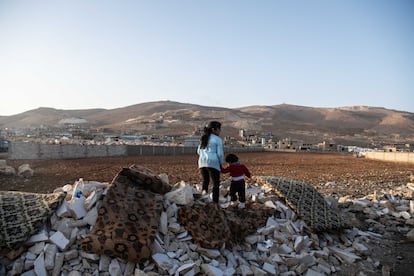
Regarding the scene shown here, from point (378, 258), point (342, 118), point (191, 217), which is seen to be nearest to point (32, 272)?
point (191, 217)

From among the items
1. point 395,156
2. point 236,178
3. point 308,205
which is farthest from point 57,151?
point 395,156

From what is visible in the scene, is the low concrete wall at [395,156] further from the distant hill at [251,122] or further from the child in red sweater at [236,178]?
the distant hill at [251,122]

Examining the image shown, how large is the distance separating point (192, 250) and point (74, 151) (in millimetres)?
19486

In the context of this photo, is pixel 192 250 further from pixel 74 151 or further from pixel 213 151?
pixel 74 151

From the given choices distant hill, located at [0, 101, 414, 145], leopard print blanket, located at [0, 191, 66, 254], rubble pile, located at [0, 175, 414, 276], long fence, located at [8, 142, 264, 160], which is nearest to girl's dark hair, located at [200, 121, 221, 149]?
rubble pile, located at [0, 175, 414, 276]

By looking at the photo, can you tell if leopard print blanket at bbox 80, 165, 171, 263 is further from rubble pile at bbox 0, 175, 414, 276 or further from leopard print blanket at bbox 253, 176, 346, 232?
leopard print blanket at bbox 253, 176, 346, 232

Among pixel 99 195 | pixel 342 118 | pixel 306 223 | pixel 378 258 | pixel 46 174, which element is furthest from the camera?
pixel 342 118

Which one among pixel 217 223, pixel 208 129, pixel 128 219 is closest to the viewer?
pixel 128 219

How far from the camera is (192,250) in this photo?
4.47 m

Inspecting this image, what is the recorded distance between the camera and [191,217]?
15.9ft

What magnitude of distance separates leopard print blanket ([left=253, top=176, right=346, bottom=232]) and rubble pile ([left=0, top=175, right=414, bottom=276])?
0.12 metres

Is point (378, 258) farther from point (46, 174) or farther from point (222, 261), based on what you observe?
point (46, 174)

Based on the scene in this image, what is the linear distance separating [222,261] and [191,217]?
2.42ft

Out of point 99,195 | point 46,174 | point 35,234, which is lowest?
point 46,174
